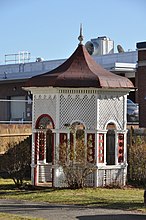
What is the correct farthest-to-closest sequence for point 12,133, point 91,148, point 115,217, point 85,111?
point 12,133
point 85,111
point 91,148
point 115,217

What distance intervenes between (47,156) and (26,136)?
311 cm

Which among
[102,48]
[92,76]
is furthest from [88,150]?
[102,48]

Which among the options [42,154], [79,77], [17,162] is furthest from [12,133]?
[79,77]

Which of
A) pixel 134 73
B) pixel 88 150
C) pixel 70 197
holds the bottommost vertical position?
pixel 70 197

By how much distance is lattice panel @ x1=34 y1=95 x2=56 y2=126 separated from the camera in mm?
21125

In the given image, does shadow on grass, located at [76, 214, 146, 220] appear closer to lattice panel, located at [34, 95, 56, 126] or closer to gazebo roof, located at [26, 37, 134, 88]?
gazebo roof, located at [26, 37, 134, 88]

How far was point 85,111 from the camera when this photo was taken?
20984mm

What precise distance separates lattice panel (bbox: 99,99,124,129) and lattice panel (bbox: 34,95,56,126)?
1.56 metres

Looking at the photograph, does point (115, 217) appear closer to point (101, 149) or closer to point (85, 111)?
point (101, 149)

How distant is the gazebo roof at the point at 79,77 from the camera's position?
20.6m

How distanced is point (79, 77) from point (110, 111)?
65.6 inches

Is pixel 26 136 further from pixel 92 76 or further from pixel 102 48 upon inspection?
pixel 102 48

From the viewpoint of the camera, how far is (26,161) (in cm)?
2192

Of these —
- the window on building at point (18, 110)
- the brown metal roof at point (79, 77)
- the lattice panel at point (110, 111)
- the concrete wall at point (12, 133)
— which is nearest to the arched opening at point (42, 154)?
the brown metal roof at point (79, 77)
